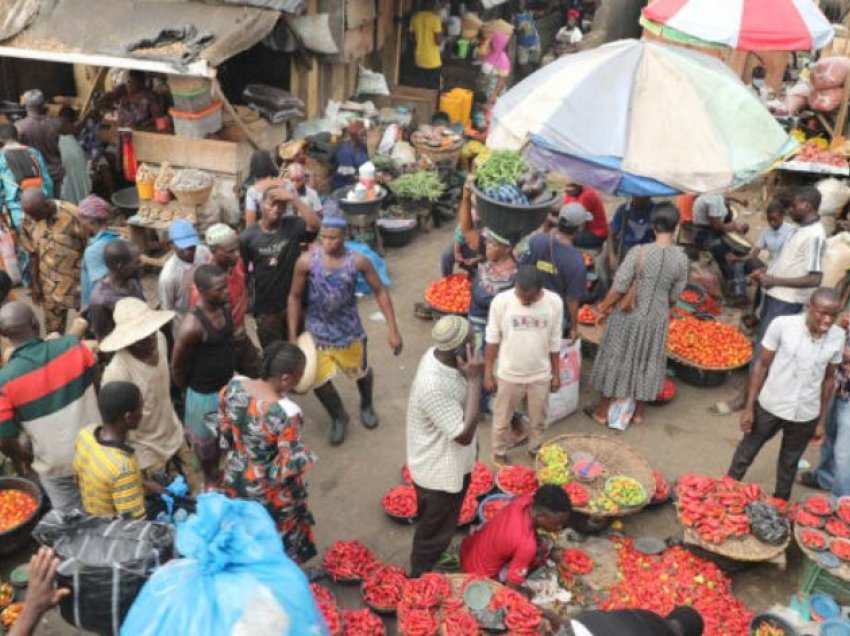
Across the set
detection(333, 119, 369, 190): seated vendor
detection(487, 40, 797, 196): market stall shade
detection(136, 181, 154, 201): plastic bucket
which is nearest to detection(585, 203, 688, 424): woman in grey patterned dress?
detection(487, 40, 797, 196): market stall shade

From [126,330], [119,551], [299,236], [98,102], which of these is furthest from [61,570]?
[98,102]

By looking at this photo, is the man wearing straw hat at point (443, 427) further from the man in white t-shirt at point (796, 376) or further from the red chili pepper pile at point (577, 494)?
the man in white t-shirt at point (796, 376)

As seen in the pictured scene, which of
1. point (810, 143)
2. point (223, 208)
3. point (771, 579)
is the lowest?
point (771, 579)

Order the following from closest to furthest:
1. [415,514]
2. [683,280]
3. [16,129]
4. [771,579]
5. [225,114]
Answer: [771,579] < [415,514] < [683,280] < [16,129] < [225,114]

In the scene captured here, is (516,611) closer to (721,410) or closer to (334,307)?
(334,307)

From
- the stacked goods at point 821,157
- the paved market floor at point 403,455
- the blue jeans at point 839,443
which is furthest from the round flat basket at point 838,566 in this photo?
the stacked goods at point 821,157

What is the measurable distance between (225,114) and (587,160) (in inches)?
209

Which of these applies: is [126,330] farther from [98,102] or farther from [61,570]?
[98,102]

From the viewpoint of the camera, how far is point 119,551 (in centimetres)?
335

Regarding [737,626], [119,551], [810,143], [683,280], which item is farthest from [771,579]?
[810,143]

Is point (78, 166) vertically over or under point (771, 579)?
over

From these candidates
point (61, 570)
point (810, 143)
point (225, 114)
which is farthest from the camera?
point (810, 143)

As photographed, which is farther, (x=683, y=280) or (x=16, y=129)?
(x=16, y=129)

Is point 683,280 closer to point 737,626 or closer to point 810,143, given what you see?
point 737,626
